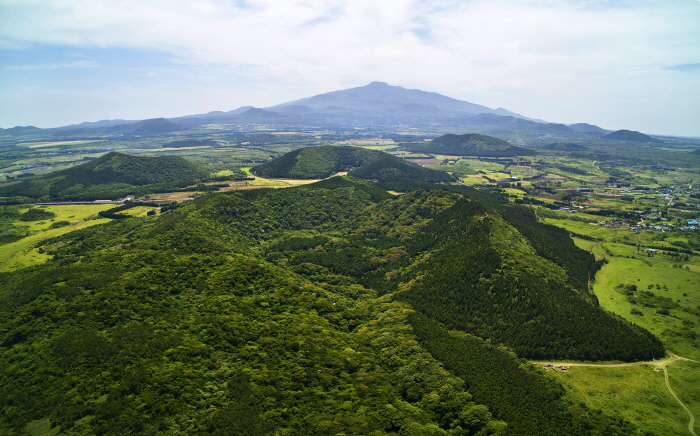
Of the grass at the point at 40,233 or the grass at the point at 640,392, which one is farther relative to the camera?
the grass at the point at 40,233

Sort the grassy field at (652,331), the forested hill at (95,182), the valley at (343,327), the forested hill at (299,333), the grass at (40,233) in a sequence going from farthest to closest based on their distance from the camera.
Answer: the forested hill at (95,182) → the grass at (40,233) → the grassy field at (652,331) → the valley at (343,327) → the forested hill at (299,333)

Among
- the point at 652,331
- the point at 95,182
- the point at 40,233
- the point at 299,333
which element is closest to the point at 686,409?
the point at 652,331

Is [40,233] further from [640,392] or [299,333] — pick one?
[640,392]

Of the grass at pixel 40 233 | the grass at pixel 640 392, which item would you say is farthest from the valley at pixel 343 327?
the grass at pixel 40 233

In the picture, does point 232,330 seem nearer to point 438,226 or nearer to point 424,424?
point 424,424

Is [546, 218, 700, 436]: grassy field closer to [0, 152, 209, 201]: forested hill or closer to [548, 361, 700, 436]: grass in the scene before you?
[548, 361, 700, 436]: grass

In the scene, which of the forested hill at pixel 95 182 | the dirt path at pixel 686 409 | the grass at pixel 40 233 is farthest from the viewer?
the forested hill at pixel 95 182

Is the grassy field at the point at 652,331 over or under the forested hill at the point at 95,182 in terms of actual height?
under

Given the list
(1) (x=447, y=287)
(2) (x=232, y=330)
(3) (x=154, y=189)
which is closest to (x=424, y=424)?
(2) (x=232, y=330)

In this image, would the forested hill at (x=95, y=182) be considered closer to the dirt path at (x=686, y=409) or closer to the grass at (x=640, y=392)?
the grass at (x=640, y=392)
